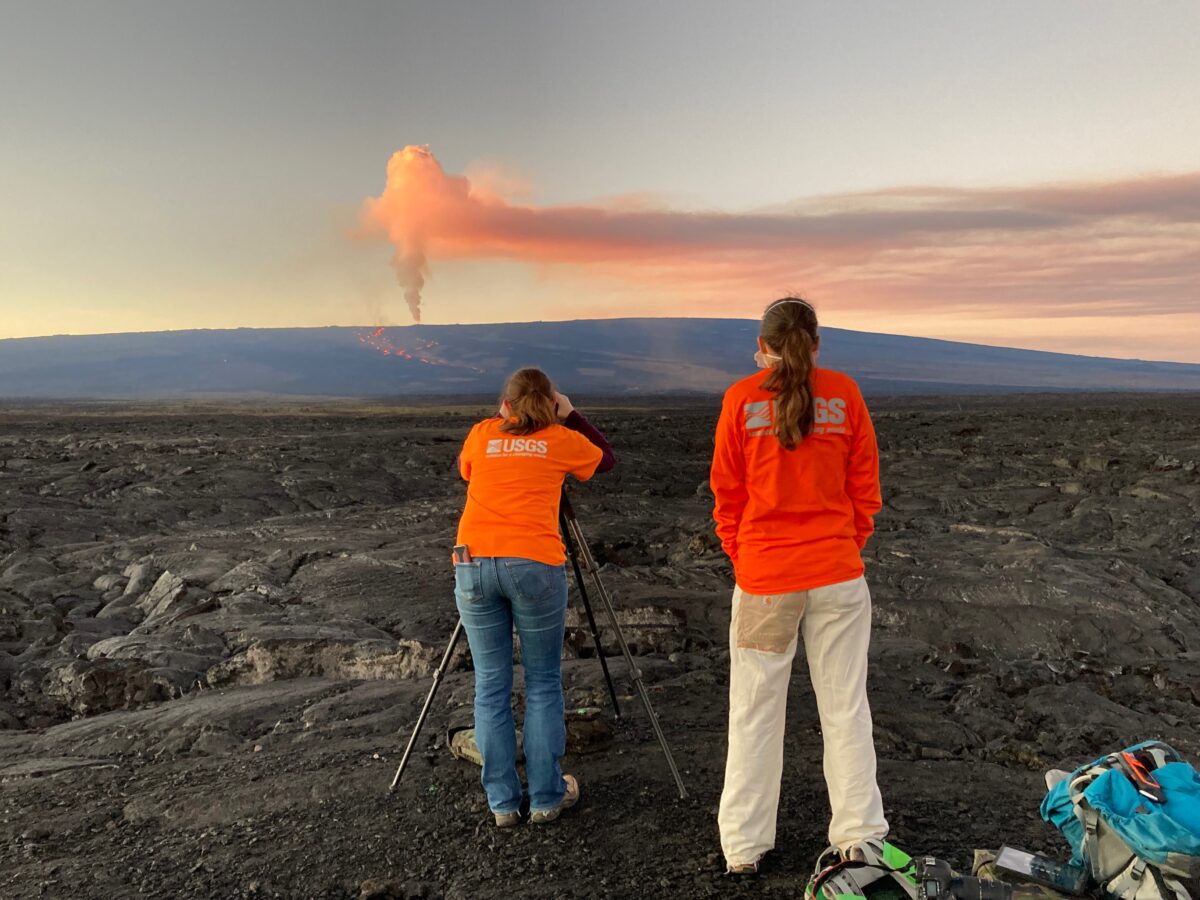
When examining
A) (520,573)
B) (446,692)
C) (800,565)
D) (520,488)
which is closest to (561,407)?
(520,488)

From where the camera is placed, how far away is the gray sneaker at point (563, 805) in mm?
4770

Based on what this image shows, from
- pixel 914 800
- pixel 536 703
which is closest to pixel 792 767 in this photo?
pixel 914 800

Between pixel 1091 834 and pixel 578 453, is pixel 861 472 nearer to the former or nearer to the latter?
pixel 578 453

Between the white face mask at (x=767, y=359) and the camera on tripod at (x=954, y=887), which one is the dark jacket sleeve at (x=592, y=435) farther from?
the camera on tripod at (x=954, y=887)

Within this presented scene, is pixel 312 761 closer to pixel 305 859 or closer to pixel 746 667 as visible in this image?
pixel 305 859

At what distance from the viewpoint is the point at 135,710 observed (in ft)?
24.2

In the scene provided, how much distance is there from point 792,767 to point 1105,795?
7.36 ft

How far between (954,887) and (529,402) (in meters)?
2.67

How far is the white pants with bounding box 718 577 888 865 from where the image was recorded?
12.9ft

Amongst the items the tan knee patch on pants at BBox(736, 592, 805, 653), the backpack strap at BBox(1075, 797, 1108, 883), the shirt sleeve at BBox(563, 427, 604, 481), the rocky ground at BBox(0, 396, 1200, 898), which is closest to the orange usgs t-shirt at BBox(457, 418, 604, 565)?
the shirt sleeve at BBox(563, 427, 604, 481)

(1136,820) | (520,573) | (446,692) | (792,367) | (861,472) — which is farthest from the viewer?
(446,692)

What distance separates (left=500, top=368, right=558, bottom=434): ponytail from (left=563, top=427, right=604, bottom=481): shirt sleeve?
13 centimetres

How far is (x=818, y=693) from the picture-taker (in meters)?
4.07

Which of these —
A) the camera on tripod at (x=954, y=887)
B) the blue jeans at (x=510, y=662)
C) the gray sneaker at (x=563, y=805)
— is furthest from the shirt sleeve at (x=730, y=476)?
the gray sneaker at (x=563, y=805)
